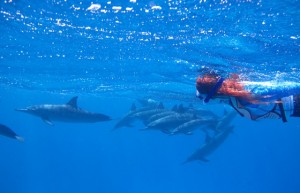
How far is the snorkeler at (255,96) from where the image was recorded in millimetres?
5602

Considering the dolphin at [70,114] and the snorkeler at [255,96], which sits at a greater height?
the snorkeler at [255,96]

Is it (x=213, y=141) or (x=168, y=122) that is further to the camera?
(x=213, y=141)

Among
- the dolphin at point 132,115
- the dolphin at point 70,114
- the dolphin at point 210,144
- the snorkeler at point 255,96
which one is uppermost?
the snorkeler at point 255,96

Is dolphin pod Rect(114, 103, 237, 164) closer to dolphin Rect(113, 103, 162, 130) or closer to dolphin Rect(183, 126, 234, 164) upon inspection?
dolphin Rect(113, 103, 162, 130)

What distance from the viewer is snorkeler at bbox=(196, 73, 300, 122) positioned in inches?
221

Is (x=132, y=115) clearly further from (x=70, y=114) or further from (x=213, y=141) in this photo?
(x=213, y=141)

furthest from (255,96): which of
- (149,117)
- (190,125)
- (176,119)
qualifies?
(149,117)

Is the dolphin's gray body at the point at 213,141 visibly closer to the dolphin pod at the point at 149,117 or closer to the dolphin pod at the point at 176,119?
the dolphin pod at the point at 176,119

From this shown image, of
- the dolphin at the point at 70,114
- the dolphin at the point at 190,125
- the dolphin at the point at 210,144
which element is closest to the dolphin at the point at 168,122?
the dolphin at the point at 190,125

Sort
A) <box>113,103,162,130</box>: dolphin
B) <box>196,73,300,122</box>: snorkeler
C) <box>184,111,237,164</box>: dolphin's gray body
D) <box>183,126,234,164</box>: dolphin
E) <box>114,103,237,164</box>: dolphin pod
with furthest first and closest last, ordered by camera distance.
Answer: <box>183,126,234,164</box>: dolphin
<box>184,111,237,164</box>: dolphin's gray body
<box>113,103,162,130</box>: dolphin
<box>114,103,237,164</box>: dolphin pod
<box>196,73,300,122</box>: snorkeler

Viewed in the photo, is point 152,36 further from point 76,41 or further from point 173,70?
point 173,70

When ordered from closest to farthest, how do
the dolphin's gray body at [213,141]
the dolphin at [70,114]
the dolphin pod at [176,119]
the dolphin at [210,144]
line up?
the dolphin at [70,114], the dolphin pod at [176,119], the dolphin's gray body at [213,141], the dolphin at [210,144]

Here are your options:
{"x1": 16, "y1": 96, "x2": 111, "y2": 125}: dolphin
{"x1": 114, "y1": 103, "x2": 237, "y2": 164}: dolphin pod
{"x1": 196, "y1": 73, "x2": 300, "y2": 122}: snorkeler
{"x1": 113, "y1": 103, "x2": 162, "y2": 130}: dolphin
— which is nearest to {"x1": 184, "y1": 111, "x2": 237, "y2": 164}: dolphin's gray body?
{"x1": 114, "y1": 103, "x2": 237, "y2": 164}: dolphin pod

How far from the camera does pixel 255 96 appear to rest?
5.61 meters
